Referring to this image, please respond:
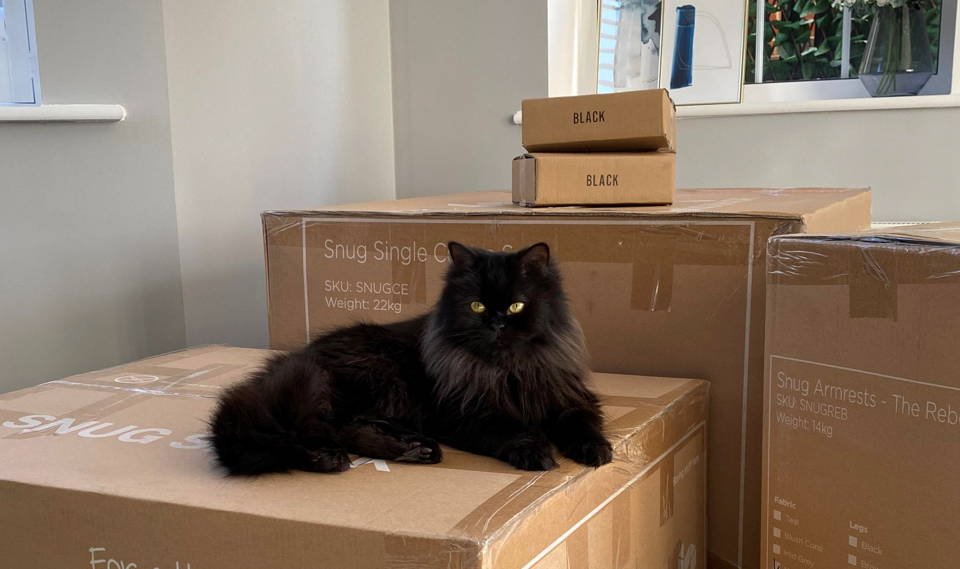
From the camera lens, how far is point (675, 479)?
1.30 m

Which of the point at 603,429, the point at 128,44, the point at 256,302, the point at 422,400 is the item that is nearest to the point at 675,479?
the point at 603,429

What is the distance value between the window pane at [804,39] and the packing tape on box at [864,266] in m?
1.76

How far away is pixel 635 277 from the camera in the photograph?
150cm

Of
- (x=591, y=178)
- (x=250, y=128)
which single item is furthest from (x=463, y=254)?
(x=250, y=128)

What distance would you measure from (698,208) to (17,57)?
1611mm

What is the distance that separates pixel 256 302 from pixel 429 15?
3.94 feet

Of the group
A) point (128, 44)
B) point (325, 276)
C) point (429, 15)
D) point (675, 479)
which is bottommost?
point (675, 479)

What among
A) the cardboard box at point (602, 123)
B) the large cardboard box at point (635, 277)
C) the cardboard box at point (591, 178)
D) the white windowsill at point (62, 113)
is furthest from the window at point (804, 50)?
the white windowsill at point (62, 113)

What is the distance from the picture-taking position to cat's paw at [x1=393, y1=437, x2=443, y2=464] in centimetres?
106

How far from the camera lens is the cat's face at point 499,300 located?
1169 mm

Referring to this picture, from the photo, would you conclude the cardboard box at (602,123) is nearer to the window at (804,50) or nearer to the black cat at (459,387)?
the black cat at (459,387)

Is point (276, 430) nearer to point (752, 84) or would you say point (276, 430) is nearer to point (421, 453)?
point (421, 453)

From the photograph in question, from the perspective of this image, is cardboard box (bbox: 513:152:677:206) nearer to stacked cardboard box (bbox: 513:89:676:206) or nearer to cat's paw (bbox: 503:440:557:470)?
stacked cardboard box (bbox: 513:89:676:206)

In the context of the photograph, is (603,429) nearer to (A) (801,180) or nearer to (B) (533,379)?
(B) (533,379)
